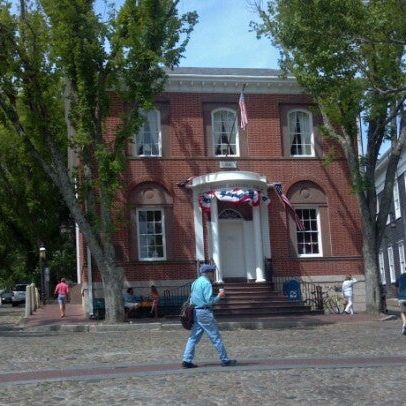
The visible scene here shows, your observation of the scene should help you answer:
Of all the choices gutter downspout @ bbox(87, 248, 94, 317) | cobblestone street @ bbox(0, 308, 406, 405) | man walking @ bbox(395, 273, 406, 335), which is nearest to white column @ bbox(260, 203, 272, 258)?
gutter downspout @ bbox(87, 248, 94, 317)

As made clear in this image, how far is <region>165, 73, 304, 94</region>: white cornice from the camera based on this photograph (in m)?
28.5

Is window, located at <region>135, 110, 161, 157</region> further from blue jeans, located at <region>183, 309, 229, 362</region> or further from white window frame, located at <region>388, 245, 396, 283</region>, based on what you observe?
white window frame, located at <region>388, 245, 396, 283</region>

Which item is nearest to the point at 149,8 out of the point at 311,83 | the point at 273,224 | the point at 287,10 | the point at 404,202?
the point at 287,10

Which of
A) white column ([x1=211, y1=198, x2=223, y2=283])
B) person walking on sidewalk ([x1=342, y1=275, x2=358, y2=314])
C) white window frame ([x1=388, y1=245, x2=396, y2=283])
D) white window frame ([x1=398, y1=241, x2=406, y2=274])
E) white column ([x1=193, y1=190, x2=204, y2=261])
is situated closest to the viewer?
person walking on sidewalk ([x1=342, y1=275, x2=358, y2=314])

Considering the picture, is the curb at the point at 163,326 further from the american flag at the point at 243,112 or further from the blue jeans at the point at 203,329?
the blue jeans at the point at 203,329

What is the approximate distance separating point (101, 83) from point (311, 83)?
21.3 feet

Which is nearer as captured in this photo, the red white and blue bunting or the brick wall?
the red white and blue bunting

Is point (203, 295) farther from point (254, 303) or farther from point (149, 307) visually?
point (149, 307)

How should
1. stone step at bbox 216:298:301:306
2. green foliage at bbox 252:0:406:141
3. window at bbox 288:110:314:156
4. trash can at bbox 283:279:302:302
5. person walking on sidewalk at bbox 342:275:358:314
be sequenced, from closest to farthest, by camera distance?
green foliage at bbox 252:0:406:141 → stone step at bbox 216:298:301:306 → person walking on sidewalk at bbox 342:275:358:314 → trash can at bbox 283:279:302:302 → window at bbox 288:110:314:156

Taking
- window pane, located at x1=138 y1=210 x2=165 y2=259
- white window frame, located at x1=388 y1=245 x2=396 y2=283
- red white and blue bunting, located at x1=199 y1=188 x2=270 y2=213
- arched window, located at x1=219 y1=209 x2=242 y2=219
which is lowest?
white window frame, located at x1=388 y1=245 x2=396 y2=283

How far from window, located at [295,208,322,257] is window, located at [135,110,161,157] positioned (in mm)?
5635

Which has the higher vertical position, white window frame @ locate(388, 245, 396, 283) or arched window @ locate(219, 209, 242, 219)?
arched window @ locate(219, 209, 242, 219)

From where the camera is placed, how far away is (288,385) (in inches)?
431

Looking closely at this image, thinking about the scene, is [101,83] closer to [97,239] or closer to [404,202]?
[97,239]
